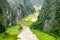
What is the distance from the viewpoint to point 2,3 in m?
120

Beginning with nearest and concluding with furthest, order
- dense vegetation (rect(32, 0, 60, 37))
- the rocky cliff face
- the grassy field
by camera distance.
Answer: the grassy field < dense vegetation (rect(32, 0, 60, 37)) < the rocky cliff face

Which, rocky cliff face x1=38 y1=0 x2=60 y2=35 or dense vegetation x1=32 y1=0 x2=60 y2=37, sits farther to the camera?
rocky cliff face x1=38 y1=0 x2=60 y2=35

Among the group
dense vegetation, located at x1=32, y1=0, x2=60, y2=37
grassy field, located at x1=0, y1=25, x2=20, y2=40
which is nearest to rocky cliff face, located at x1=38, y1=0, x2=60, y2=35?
dense vegetation, located at x1=32, y1=0, x2=60, y2=37

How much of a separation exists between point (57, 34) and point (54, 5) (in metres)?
24.5

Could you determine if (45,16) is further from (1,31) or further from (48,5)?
(1,31)

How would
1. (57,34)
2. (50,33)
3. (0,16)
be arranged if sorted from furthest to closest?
(0,16), (50,33), (57,34)

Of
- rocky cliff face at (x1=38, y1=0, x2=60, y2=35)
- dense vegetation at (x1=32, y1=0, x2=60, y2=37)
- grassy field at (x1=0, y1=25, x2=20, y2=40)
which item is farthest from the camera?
rocky cliff face at (x1=38, y1=0, x2=60, y2=35)

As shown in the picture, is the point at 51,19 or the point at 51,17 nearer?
the point at 51,19

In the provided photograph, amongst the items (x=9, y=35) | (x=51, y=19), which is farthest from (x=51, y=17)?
(x=9, y=35)

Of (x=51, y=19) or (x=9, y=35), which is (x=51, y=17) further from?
(x=9, y=35)

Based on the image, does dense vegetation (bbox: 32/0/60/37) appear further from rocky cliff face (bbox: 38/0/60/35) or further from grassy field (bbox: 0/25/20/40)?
grassy field (bbox: 0/25/20/40)

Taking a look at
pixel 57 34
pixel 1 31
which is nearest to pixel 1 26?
pixel 1 31

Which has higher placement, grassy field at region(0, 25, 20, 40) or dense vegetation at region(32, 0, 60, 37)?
dense vegetation at region(32, 0, 60, 37)

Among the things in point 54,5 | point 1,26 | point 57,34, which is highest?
point 54,5
